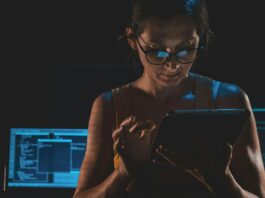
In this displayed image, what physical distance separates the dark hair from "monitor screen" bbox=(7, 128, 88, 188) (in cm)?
105

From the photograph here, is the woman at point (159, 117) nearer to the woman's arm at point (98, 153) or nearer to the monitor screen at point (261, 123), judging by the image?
the woman's arm at point (98, 153)

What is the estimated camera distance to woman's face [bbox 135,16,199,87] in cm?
156

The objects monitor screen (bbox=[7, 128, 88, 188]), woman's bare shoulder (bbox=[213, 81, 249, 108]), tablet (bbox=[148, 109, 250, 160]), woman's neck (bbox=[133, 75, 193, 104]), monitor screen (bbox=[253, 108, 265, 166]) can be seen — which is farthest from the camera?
monitor screen (bbox=[7, 128, 88, 188])

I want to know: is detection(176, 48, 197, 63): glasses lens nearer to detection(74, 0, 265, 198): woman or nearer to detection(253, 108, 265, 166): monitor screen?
detection(74, 0, 265, 198): woman

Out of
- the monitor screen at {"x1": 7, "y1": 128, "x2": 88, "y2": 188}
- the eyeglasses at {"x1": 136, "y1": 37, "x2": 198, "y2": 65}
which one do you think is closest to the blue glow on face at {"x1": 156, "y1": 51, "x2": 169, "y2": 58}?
the eyeglasses at {"x1": 136, "y1": 37, "x2": 198, "y2": 65}

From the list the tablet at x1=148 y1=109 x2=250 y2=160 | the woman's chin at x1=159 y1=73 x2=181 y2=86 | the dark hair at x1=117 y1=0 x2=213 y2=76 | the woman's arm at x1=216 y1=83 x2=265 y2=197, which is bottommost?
the woman's arm at x1=216 y1=83 x2=265 y2=197

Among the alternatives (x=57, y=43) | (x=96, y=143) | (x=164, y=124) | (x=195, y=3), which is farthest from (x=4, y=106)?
(x=164, y=124)

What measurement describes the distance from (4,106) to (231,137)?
1871mm

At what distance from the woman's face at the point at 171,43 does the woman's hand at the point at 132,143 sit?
244 mm

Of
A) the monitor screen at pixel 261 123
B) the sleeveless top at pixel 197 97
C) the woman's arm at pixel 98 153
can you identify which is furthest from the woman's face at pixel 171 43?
the monitor screen at pixel 261 123

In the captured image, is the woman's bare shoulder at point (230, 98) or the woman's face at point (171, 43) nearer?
the woman's face at point (171, 43)

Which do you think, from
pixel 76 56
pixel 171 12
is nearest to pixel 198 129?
pixel 171 12

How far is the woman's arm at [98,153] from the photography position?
1640mm

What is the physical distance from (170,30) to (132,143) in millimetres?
392
